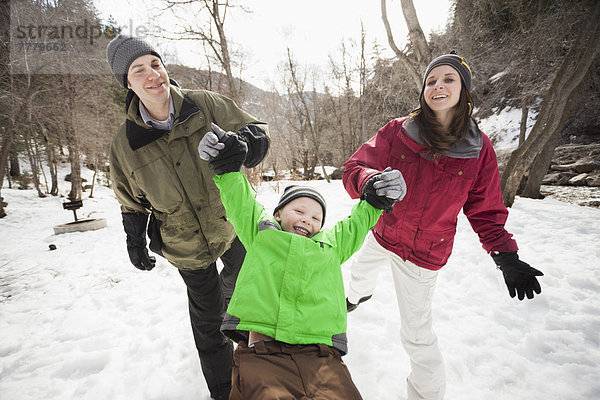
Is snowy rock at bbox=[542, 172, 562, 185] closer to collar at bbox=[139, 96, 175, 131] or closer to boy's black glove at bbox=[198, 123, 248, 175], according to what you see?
boy's black glove at bbox=[198, 123, 248, 175]

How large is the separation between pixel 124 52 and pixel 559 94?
767 cm

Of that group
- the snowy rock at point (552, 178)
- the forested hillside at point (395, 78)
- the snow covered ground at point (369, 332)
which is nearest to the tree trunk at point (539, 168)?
the forested hillside at point (395, 78)

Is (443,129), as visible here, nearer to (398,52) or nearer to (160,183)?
(160,183)

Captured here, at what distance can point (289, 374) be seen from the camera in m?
1.20

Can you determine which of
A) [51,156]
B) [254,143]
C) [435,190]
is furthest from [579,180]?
[51,156]

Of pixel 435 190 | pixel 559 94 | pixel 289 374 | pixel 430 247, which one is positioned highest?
pixel 559 94

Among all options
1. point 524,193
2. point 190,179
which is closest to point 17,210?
point 190,179

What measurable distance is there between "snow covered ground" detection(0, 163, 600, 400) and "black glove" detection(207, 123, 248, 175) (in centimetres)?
190

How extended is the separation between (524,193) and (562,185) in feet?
11.7

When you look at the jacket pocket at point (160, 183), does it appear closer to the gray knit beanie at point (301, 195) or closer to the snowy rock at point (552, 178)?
the gray knit beanie at point (301, 195)

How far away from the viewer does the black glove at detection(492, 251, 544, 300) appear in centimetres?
160

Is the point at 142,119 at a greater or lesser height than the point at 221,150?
greater

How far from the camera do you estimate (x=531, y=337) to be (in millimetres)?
2404

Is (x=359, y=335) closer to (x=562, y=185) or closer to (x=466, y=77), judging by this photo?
(x=466, y=77)
